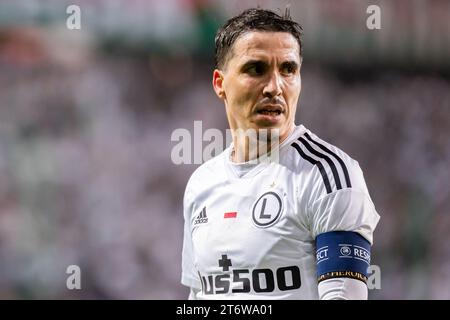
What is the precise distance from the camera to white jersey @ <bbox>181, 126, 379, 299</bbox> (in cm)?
278

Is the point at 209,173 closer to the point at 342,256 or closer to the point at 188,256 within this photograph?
the point at 188,256

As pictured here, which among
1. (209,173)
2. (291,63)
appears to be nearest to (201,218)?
(209,173)

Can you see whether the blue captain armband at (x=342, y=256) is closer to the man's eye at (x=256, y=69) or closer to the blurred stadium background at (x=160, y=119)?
the man's eye at (x=256, y=69)

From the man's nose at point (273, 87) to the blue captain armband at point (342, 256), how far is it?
2.19ft

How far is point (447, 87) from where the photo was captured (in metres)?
6.25

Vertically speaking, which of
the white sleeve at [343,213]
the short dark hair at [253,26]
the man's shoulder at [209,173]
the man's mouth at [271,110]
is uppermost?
the short dark hair at [253,26]

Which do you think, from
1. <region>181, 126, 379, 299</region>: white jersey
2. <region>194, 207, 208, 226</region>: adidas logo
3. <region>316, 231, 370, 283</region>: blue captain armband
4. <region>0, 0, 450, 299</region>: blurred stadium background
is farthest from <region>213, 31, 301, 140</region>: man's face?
<region>0, 0, 450, 299</region>: blurred stadium background

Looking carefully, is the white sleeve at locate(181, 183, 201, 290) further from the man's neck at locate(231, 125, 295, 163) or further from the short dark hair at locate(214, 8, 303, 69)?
the short dark hair at locate(214, 8, 303, 69)

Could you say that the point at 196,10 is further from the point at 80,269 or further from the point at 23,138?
the point at 80,269

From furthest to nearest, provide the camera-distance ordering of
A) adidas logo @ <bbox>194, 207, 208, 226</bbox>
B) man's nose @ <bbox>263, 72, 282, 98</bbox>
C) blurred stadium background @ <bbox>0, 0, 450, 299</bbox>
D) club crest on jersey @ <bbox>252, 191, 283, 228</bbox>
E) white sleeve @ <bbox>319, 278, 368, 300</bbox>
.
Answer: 1. blurred stadium background @ <bbox>0, 0, 450, 299</bbox>
2. adidas logo @ <bbox>194, 207, 208, 226</bbox>
3. man's nose @ <bbox>263, 72, 282, 98</bbox>
4. club crest on jersey @ <bbox>252, 191, 283, 228</bbox>
5. white sleeve @ <bbox>319, 278, 368, 300</bbox>

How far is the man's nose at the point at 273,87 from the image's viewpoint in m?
3.08

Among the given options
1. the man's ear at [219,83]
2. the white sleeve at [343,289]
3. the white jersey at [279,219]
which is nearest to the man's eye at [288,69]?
the white jersey at [279,219]

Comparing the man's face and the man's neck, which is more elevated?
the man's face
